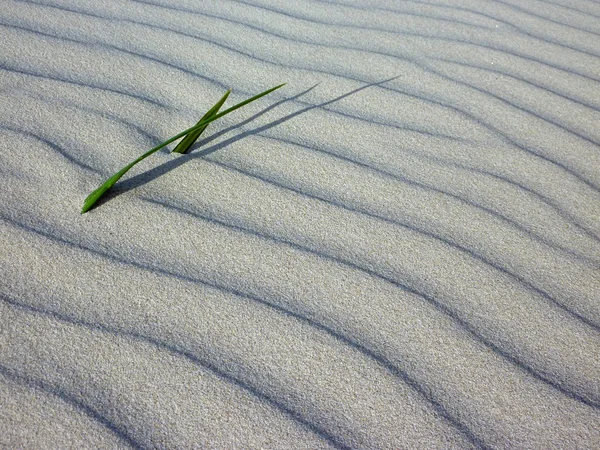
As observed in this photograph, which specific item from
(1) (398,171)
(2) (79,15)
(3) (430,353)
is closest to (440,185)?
(1) (398,171)

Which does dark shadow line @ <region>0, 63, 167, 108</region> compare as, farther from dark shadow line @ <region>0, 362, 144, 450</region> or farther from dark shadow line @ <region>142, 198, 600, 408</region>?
dark shadow line @ <region>0, 362, 144, 450</region>

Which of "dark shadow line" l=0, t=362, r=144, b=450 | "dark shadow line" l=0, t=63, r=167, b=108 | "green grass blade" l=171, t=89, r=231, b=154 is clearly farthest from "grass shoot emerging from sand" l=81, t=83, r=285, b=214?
"dark shadow line" l=0, t=362, r=144, b=450

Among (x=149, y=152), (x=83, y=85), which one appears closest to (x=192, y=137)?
(x=149, y=152)

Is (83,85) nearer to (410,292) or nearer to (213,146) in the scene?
(213,146)

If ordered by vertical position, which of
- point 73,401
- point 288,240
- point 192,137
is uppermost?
point 192,137

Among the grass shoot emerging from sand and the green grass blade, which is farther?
the green grass blade

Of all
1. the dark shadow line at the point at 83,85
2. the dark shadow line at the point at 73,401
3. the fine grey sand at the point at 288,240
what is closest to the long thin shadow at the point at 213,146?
the fine grey sand at the point at 288,240

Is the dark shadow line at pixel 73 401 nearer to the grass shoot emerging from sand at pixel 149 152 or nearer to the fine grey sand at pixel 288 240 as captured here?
the fine grey sand at pixel 288 240
